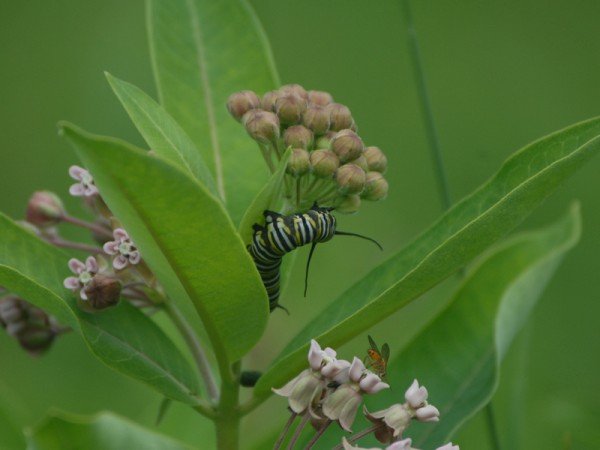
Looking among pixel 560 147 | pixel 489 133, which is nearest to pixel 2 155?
pixel 489 133

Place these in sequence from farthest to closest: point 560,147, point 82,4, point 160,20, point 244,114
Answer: point 82,4, point 160,20, point 244,114, point 560,147

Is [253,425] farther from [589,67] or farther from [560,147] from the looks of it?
[589,67]

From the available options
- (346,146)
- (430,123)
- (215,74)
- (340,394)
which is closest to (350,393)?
(340,394)

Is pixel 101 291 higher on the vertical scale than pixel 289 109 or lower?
lower

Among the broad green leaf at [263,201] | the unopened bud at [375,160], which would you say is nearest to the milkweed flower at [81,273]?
the broad green leaf at [263,201]

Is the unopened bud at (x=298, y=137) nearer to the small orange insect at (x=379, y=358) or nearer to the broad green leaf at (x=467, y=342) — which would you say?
the small orange insect at (x=379, y=358)

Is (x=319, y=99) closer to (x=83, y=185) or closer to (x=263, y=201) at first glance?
(x=263, y=201)

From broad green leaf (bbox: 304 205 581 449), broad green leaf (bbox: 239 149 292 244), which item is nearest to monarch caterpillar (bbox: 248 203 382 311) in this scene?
broad green leaf (bbox: 239 149 292 244)
